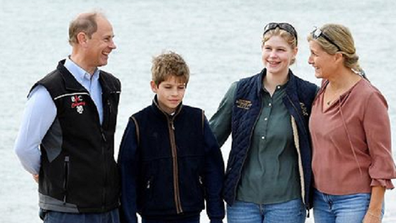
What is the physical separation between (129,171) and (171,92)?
1.20 ft

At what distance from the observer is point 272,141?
3.74 m

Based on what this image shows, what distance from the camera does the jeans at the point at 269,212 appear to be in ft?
12.4

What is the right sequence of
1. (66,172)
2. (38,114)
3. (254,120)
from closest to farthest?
1. (38,114)
2. (66,172)
3. (254,120)

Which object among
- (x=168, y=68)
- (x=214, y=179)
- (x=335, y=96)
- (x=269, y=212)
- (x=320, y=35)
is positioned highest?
(x=320, y=35)

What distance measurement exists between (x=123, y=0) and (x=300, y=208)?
10.9 meters

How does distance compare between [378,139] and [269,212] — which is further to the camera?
[269,212]

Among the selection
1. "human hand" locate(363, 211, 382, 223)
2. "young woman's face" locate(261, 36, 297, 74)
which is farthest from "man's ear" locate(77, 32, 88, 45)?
"human hand" locate(363, 211, 382, 223)

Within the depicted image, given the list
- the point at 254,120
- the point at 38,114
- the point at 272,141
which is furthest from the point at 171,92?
the point at 38,114

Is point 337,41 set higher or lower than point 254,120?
higher

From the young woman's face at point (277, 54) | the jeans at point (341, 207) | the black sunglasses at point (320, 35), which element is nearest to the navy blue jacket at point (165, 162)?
the young woman's face at point (277, 54)

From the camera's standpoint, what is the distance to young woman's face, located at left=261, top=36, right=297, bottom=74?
147 inches

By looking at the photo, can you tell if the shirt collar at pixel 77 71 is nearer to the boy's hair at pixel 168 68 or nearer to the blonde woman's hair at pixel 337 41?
the boy's hair at pixel 168 68

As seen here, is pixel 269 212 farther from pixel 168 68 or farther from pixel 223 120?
pixel 168 68

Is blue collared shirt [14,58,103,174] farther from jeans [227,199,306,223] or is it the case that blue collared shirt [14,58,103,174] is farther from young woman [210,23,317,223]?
jeans [227,199,306,223]
